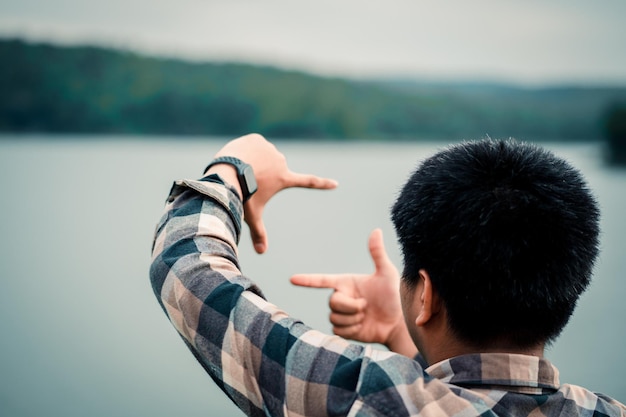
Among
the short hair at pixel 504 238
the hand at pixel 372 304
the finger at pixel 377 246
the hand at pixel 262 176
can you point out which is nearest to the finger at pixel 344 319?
the hand at pixel 372 304

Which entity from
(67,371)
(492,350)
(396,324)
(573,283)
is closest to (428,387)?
(492,350)

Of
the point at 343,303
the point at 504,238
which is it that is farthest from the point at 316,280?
the point at 504,238

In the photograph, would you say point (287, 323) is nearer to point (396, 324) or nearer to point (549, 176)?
point (549, 176)

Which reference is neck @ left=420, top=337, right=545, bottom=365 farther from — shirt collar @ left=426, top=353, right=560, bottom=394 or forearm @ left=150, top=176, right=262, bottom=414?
forearm @ left=150, top=176, right=262, bottom=414

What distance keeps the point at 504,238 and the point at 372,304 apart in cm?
65

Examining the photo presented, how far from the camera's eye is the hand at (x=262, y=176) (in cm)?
107

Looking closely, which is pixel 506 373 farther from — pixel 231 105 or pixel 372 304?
pixel 231 105

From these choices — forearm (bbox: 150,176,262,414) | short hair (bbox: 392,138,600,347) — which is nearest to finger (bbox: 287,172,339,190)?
forearm (bbox: 150,176,262,414)

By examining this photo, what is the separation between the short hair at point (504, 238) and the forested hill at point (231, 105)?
7.87 m

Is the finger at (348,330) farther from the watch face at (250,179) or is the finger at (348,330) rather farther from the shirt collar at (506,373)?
the shirt collar at (506,373)

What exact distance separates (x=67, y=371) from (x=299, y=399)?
6.37 meters

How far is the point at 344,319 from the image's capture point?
4.21ft

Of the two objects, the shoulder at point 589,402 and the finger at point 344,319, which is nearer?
the shoulder at point 589,402

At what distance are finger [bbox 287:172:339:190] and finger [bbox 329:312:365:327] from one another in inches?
11.1
